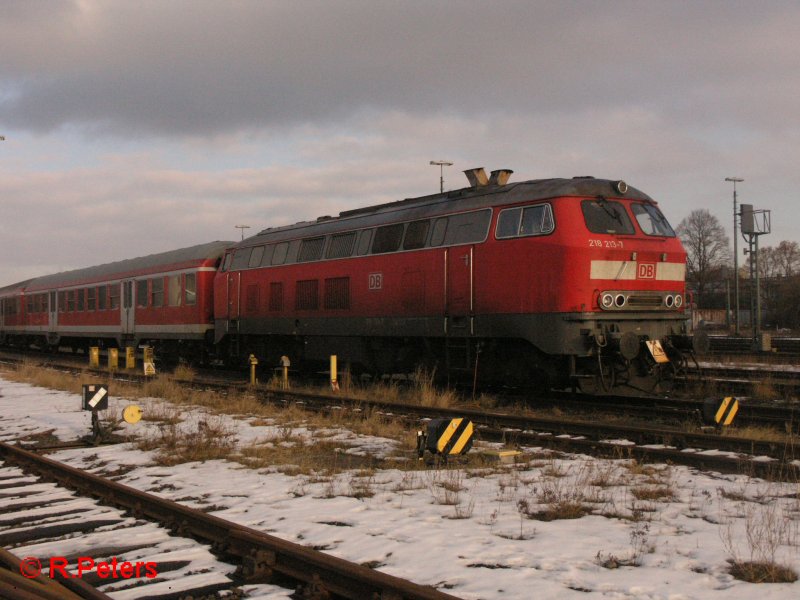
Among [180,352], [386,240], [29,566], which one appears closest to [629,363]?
[386,240]

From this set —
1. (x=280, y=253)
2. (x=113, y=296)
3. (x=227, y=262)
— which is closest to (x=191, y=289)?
(x=227, y=262)

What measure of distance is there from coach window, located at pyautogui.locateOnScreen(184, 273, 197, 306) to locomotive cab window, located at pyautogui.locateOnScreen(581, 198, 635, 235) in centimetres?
1358

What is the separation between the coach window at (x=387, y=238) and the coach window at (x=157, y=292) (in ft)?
36.4

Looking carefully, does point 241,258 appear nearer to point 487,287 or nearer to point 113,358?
point 113,358

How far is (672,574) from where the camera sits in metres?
4.65

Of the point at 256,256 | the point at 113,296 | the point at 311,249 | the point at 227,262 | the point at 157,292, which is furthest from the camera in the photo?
the point at 113,296

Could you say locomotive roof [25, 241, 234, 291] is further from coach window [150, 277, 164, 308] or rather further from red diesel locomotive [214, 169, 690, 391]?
red diesel locomotive [214, 169, 690, 391]

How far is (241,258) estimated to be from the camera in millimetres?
21000

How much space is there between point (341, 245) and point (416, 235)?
2.62 m

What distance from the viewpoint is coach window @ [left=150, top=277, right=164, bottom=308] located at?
24.7m

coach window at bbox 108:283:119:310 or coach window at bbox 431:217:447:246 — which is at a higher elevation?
coach window at bbox 431:217:447:246

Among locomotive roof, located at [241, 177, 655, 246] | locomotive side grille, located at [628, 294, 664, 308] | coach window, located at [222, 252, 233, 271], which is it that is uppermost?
locomotive roof, located at [241, 177, 655, 246]

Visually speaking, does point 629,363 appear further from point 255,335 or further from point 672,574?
point 255,335

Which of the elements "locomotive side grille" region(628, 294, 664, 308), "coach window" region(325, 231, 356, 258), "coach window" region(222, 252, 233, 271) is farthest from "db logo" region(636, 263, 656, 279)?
"coach window" region(222, 252, 233, 271)
